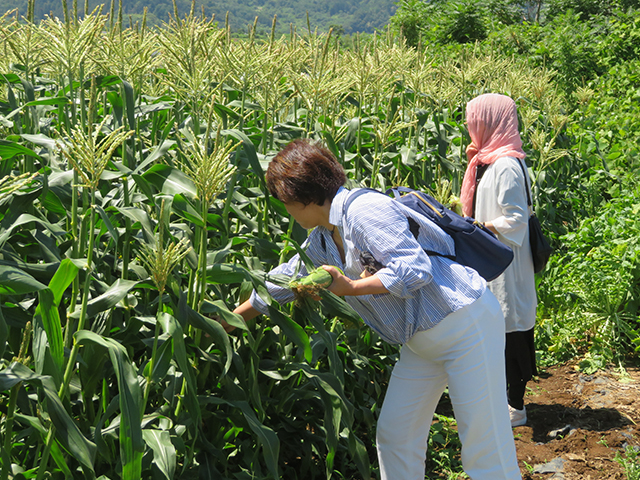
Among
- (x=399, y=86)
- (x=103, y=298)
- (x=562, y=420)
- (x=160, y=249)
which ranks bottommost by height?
(x=562, y=420)

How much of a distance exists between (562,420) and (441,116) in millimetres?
2950

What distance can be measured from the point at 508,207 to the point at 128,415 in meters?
2.60

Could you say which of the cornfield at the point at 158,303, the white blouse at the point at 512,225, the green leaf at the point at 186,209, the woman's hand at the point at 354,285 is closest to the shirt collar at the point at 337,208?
the woman's hand at the point at 354,285

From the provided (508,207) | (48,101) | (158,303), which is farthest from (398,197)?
(48,101)

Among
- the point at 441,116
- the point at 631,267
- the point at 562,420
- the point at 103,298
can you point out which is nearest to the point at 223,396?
the point at 103,298

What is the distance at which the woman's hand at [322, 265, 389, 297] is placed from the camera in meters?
2.32

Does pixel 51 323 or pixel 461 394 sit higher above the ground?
pixel 51 323

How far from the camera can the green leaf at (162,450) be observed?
2.01 metres

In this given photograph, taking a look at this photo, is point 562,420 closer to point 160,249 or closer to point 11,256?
point 160,249

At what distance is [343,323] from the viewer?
3480 millimetres

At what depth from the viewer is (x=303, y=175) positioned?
2.40m

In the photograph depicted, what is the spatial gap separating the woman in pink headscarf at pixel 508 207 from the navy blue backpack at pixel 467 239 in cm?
99

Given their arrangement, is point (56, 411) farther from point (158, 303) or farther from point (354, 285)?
point (354, 285)

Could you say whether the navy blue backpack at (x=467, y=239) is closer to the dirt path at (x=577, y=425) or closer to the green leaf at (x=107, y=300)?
the green leaf at (x=107, y=300)
